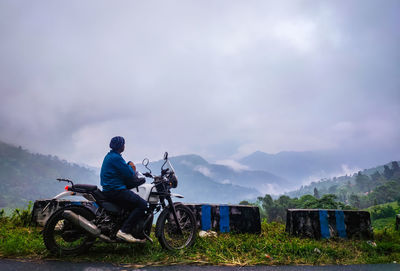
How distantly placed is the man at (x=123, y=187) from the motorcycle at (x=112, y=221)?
0.12m

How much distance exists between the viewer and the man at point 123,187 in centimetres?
490

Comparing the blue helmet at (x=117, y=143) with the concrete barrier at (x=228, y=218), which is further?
the concrete barrier at (x=228, y=218)

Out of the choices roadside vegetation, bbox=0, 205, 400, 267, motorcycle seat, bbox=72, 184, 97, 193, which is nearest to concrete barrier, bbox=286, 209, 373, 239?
roadside vegetation, bbox=0, 205, 400, 267

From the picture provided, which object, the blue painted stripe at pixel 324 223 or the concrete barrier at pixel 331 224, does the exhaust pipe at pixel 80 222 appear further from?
the blue painted stripe at pixel 324 223

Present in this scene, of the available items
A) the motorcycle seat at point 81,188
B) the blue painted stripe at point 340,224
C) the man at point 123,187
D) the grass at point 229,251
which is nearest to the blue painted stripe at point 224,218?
the grass at point 229,251

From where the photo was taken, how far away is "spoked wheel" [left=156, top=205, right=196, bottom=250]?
533cm

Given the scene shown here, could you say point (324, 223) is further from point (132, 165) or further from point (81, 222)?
point (81, 222)

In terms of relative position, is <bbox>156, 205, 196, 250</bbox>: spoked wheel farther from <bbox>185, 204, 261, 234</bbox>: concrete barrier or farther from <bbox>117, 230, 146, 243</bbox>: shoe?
<bbox>185, 204, 261, 234</bbox>: concrete barrier

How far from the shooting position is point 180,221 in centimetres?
565

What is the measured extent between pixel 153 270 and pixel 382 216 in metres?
118

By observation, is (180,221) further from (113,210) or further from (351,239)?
(351,239)

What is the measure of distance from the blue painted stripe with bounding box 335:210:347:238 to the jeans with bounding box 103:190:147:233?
5.48m

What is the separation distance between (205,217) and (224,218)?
0.54 metres

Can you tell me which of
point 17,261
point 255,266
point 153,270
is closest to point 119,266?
point 153,270
